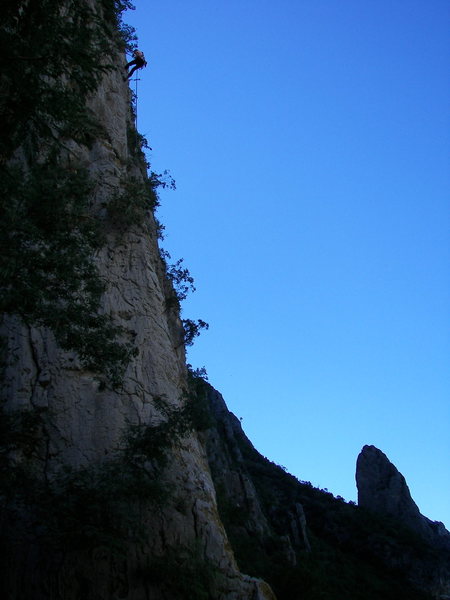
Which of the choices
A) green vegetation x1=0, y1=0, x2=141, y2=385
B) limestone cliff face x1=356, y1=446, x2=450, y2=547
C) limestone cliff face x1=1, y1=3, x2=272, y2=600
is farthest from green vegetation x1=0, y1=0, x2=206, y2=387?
limestone cliff face x1=356, y1=446, x2=450, y2=547

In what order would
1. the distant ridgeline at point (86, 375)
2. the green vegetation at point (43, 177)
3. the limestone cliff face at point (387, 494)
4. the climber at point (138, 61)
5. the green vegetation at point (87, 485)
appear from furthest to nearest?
the limestone cliff face at point (387, 494), the climber at point (138, 61), the green vegetation at point (87, 485), the distant ridgeline at point (86, 375), the green vegetation at point (43, 177)

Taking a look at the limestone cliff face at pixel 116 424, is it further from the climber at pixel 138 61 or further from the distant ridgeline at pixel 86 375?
the climber at pixel 138 61

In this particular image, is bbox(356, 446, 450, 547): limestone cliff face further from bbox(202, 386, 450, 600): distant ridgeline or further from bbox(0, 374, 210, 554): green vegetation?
bbox(0, 374, 210, 554): green vegetation

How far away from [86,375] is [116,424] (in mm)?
1388

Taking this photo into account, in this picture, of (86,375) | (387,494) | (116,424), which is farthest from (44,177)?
(387,494)

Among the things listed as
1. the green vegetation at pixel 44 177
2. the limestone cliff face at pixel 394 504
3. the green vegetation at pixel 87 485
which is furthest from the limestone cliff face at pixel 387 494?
the green vegetation at pixel 44 177

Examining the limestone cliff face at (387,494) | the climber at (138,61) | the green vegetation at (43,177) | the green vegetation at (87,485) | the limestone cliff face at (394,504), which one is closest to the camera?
the green vegetation at (43,177)

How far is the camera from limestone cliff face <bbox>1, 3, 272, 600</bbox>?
1041 centimetres

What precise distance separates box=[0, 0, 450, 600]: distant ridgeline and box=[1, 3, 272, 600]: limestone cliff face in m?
0.03

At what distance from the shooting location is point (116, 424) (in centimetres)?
1277

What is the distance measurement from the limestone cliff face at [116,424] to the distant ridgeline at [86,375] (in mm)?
27

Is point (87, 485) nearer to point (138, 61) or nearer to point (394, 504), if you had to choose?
point (138, 61)

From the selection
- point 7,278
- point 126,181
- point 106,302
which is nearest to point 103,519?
point 7,278

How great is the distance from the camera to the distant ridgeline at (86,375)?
8.73 m
